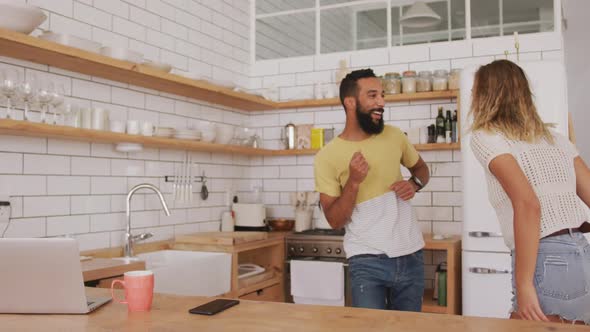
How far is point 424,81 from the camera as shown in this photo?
4605mm

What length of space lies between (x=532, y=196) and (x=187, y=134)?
8.49ft

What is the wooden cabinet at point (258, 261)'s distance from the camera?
3936 mm

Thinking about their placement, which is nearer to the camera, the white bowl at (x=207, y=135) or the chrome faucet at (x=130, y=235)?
the chrome faucet at (x=130, y=235)

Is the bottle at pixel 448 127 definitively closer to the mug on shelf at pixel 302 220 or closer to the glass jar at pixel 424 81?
the glass jar at pixel 424 81

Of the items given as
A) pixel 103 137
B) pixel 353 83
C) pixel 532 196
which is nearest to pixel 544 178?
pixel 532 196

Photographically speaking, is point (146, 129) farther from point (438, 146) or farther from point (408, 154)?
point (438, 146)

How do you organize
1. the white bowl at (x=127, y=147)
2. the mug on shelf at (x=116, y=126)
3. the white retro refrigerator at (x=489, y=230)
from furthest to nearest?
the white retro refrigerator at (x=489, y=230), the white bowl at (x=127, y=147), the mug on shelf at (x=116, y=126)

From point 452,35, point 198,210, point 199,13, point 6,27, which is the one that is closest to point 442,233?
point 452,35

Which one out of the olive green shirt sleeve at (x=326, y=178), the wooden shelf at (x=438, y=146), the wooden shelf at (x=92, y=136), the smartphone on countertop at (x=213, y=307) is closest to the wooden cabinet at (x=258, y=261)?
the wooden shelf at (x=92, y=136)

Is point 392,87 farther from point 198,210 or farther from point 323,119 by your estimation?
point 198,210

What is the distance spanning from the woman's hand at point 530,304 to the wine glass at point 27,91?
2.35m

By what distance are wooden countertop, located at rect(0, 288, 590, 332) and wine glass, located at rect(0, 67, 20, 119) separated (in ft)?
4.76

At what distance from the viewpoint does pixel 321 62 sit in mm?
5125

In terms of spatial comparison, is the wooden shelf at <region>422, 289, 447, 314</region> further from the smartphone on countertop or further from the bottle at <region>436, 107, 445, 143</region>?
the smartphone on countertop
